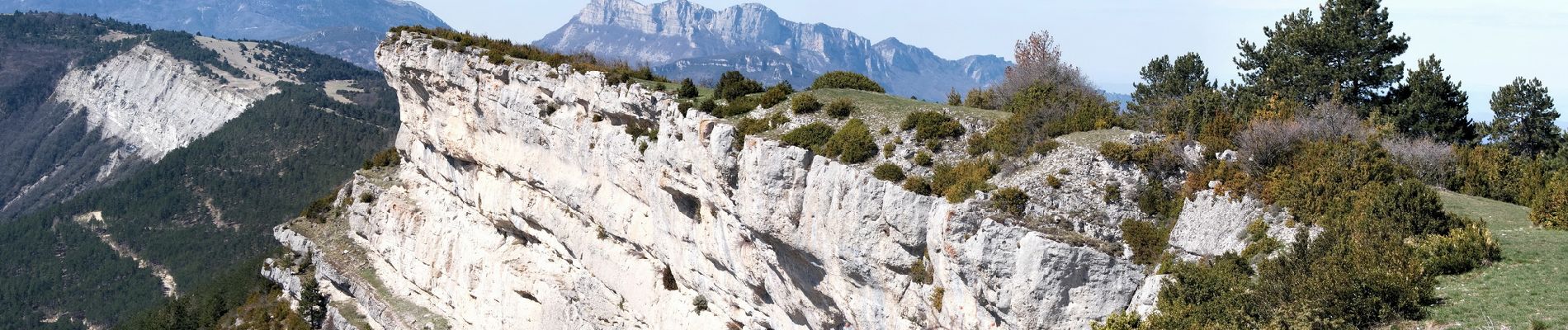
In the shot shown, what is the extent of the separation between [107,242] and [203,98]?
191ft

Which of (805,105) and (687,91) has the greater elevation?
(805,105)

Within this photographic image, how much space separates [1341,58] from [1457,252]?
17.0 meters

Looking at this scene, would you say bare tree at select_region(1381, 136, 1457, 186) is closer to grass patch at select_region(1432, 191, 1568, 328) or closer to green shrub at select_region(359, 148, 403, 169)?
grass patch at select_region(1432, 191, 1568, 328)

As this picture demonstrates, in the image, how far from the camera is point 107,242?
114m

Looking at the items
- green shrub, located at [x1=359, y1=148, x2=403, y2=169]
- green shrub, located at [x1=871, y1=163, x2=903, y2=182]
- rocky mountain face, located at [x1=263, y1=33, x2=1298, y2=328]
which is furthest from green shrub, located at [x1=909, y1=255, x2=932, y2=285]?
green shrub, located at [x1=359, y1=148, x2=403, y2=169]

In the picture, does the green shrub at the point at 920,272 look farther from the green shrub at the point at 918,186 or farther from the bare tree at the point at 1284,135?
the bare tree at the point at 1284,135

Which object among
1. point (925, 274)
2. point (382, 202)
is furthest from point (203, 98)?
point (925, 274)

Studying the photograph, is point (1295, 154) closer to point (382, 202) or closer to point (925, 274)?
point (925, 274)

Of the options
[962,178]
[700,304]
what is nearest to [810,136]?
Result: [962,178]

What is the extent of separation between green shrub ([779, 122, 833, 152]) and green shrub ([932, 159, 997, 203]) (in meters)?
3.69

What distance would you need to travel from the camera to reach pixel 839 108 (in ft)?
99.9

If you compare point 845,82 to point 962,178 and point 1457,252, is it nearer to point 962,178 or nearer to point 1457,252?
point 962,178

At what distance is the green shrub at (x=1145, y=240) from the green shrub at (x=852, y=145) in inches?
282

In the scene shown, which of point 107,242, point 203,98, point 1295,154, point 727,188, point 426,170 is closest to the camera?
point 1295,154
